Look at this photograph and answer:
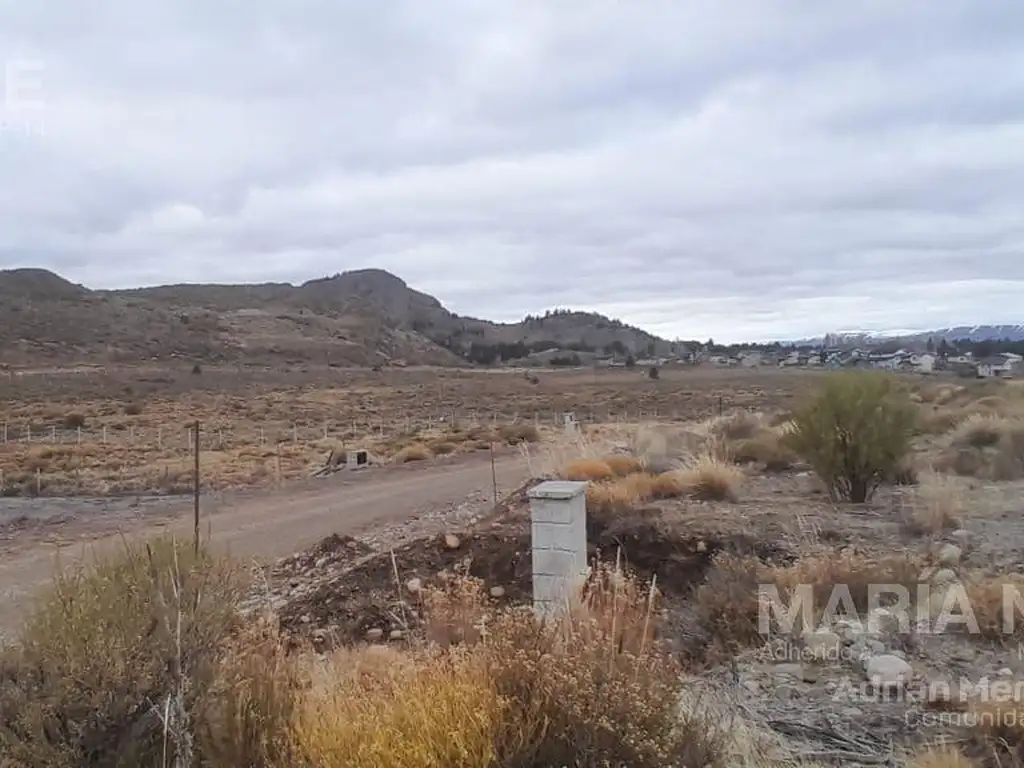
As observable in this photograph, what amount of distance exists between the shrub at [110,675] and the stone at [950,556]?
20.5 feet

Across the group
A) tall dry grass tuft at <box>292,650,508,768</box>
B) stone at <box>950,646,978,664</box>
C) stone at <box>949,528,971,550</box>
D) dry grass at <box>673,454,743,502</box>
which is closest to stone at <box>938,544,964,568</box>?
stone at <box>949,528,971,550</box>

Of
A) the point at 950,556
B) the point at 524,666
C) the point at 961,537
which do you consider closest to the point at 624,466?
the point at 961,537

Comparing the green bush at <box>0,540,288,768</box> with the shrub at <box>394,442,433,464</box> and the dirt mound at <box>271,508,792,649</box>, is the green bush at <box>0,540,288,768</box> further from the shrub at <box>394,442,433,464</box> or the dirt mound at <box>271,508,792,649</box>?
the shrub at <box>394,442,433,464</box>

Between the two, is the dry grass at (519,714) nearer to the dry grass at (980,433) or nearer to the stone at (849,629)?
the stone at (849,629)

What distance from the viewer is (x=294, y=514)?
635 inches

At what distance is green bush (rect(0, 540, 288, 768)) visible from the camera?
13.3 feet

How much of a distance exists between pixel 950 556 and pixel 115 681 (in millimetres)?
7010

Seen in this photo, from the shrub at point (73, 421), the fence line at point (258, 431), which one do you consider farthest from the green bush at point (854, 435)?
the shrub at point (73, 421)

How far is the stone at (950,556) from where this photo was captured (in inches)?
322

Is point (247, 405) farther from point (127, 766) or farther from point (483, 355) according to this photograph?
point (483, 355)

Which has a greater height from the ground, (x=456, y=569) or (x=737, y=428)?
(x=737, y=428)

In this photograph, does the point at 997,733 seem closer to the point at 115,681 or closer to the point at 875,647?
the point at 875,647

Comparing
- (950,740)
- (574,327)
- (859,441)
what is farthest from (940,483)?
(574,327)

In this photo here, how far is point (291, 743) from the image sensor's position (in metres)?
3.96
